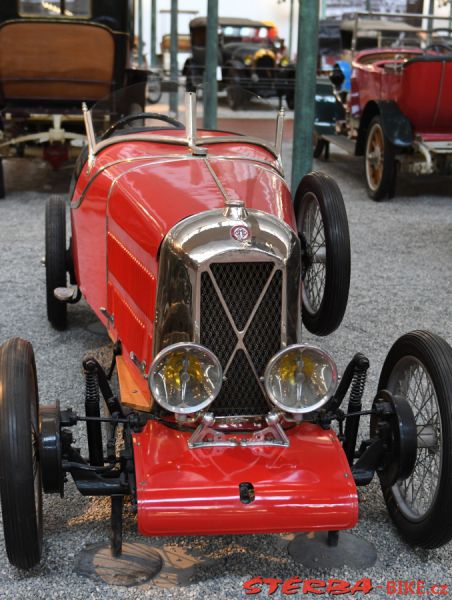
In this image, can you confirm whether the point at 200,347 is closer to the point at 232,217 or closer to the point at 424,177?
the point at 232,217

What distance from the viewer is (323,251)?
3529 mm

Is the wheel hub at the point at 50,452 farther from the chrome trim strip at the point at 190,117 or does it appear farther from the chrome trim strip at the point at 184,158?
the chrome trim strip at the point at 190,117

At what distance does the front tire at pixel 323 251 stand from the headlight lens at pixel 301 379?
943mm

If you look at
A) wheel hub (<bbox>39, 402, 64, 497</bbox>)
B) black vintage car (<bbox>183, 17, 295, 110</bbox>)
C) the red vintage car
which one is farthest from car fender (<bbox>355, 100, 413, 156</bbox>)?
black vintage car (<bbox>183, 17, 295, 110</bbox>)

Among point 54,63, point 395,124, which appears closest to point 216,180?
point 395,124

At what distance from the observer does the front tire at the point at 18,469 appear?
209cm

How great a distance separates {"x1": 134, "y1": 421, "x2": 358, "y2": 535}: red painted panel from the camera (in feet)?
7.00

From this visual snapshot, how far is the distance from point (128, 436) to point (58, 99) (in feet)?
18.0

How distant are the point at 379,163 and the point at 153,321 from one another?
534cm

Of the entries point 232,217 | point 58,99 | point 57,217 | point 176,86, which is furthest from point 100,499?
point 58,99

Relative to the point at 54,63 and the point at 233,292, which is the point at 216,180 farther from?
the point at 54,63

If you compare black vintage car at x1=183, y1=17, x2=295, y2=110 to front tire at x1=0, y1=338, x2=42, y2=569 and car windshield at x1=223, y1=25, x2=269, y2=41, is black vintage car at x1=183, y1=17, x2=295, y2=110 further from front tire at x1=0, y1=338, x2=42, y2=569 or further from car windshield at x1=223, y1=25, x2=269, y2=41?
front tire at x1=0, y1=338, x2=42, y2=569

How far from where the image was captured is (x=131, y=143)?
135 inches

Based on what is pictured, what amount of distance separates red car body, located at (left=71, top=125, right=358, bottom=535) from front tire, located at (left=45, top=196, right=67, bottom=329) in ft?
0.92
